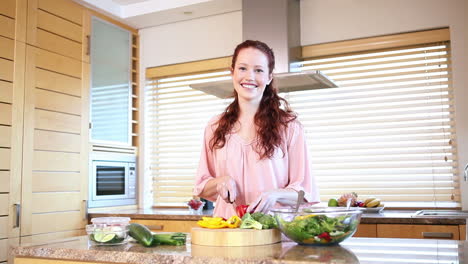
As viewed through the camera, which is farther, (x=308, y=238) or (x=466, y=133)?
(x=466, y=133)

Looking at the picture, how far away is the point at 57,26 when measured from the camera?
3430mm

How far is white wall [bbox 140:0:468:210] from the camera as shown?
10.2ft

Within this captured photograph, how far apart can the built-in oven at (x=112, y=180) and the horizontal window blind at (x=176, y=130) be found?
0.69 ft

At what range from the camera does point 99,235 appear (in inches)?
56.9

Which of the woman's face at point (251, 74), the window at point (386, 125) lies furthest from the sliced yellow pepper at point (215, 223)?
the window at point (386, 125)

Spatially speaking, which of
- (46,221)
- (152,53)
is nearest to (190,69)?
(152,53)

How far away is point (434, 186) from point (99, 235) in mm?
2366

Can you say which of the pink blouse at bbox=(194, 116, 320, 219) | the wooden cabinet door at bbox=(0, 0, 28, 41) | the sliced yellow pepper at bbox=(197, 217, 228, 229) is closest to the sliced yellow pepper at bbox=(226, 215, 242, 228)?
the sliced yellow pepper at bbox=(197, 217, 228, 229)

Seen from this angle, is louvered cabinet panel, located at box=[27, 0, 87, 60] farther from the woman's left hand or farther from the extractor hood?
the woman's left hand

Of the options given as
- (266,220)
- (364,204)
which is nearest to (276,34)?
(364,204)

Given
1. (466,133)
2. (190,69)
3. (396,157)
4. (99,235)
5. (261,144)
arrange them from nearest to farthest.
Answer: (99,235), (261,144), (466,133), (396,157), (190,69)

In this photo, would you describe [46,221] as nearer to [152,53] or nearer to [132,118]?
[132,118]

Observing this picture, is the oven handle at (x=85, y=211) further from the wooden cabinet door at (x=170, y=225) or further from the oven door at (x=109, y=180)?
the wooden cabinet door at (x=170, y=225)

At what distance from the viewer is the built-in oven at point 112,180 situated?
3.64 metres
